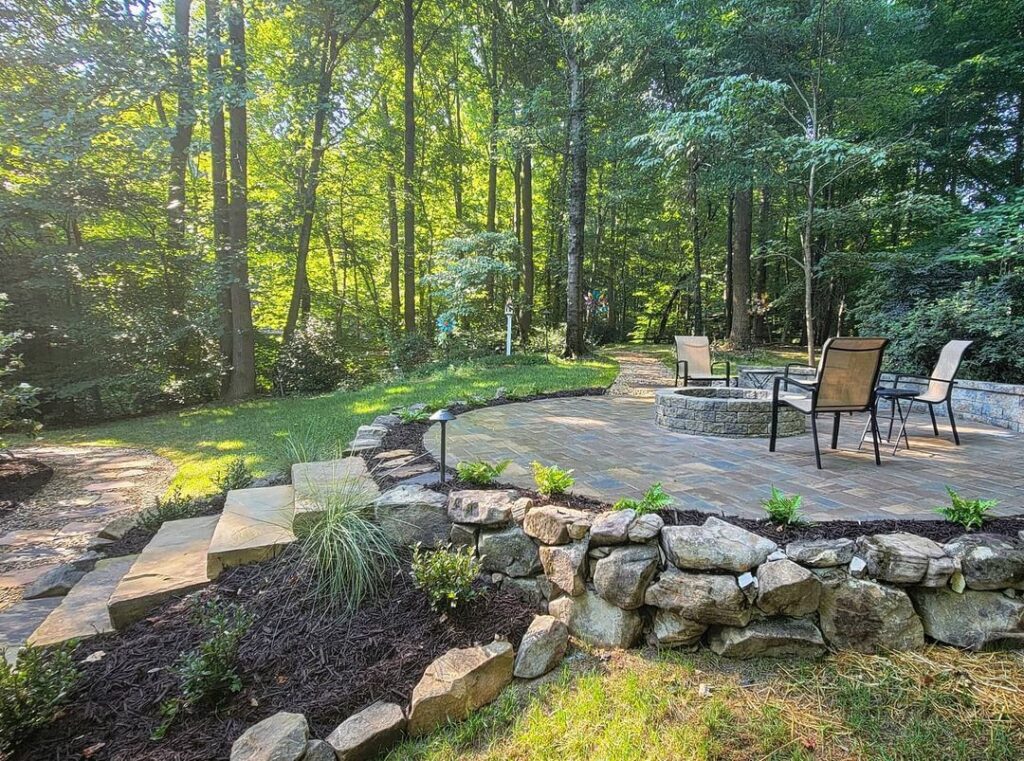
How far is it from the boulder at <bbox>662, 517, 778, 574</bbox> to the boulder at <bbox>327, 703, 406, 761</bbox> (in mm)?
1193

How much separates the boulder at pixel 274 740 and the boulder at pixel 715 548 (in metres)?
1.46

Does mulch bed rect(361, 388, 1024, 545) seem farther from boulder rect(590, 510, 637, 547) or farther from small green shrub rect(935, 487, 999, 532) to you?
boulder rect(590, 510, 637, 547)

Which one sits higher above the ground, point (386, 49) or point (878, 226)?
point (386, 49)

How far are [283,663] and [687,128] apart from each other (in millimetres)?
7388

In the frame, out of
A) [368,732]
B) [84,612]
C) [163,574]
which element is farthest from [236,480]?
[368,732]

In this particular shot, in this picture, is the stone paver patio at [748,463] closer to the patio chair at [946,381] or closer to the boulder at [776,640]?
the patio chair at [946,381]

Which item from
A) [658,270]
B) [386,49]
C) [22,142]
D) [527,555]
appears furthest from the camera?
[658,270]

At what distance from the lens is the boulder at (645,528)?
1.97 metres

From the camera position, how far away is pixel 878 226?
9.98m

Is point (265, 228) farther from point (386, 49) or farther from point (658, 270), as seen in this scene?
point (658, 270)

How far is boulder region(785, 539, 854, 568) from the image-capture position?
183 centimetres

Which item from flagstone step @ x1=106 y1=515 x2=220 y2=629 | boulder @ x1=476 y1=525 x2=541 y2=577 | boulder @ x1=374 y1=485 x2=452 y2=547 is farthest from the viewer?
boulder @ x1=374 y1=485 x2=452 y2=547

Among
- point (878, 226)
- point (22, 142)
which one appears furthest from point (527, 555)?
point (878, 226)

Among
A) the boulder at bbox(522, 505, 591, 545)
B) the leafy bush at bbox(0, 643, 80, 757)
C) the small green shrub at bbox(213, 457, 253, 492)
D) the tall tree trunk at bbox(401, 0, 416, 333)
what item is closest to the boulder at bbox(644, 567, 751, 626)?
the boulder at bbox(522, 505, 591, 545)
